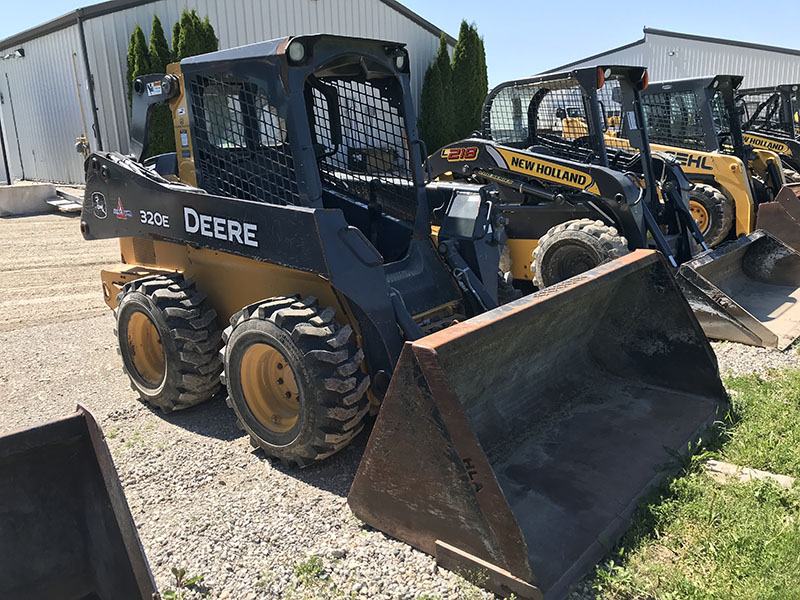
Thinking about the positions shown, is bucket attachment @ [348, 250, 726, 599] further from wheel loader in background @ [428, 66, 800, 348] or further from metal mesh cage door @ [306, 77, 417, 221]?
wheel loader in background @ [428, 66, 800, 348]

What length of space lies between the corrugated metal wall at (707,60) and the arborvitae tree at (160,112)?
58.5 ft

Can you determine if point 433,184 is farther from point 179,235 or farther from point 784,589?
point 784,589

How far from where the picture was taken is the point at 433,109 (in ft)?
59.8

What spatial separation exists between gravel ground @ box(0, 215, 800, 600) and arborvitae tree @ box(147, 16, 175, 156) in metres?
7.75

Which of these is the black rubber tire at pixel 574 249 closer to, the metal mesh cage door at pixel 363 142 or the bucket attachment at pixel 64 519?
the metal mesh cage door at pixel 363 142

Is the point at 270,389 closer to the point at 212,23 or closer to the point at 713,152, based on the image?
the point at 713,152

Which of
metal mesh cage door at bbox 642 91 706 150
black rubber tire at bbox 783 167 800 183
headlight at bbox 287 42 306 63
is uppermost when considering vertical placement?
headlight at bbox 287 42 306 63

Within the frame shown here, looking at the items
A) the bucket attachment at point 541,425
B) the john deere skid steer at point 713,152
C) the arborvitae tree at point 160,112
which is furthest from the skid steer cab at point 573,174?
the arborvitae tree at point 160,112

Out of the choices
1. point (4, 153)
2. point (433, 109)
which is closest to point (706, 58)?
point (433, 109)

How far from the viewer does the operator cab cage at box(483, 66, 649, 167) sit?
21.4 feet

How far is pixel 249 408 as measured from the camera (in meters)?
3.78

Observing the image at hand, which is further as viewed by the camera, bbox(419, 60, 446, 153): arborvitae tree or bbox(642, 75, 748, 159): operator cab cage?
bbox(419, 60, 446, 153): arborvitae tree

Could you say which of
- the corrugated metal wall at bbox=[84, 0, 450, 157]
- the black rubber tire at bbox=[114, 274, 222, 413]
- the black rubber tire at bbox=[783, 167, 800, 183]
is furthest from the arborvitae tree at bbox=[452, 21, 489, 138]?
the black rubber tire at bbox=[114, 274, 222, 413]

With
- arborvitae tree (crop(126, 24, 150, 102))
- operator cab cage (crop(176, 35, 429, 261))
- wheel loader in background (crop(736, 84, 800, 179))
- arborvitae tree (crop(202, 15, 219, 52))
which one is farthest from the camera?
arborvitae tree (crop(202, 15, 219, 52))
